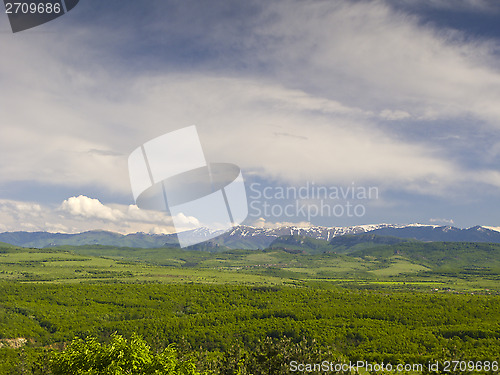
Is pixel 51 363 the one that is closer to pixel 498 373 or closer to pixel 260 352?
pixel 260 352

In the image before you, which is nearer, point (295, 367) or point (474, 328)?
point (295, 367)

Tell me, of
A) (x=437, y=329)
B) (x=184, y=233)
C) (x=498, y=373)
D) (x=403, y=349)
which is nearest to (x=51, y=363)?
(x=184, y=233)

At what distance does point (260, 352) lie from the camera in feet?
231

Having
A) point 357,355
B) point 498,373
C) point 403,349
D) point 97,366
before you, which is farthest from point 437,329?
point 97,366

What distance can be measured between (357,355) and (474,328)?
245ft

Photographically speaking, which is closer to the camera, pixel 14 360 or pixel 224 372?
pixel 224 372

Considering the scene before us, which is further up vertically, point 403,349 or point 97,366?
point 97,366

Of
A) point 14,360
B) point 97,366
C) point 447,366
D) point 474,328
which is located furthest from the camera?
point 474,328

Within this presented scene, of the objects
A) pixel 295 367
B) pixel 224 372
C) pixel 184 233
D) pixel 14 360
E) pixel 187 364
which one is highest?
pixel 184 233

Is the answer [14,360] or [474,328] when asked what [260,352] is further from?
[474,328]

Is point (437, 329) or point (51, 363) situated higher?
point (51, 363)

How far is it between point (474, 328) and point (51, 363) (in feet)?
595

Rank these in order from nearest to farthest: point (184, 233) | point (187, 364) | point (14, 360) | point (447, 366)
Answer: point (187, 364)
point (447, 366)
point (184, 233)
point (14, 360)

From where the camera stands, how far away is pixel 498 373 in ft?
210
